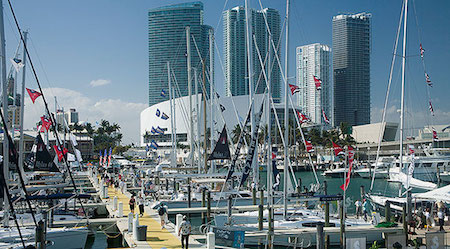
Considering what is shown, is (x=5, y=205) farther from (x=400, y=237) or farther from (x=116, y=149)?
(x=116, y=149)

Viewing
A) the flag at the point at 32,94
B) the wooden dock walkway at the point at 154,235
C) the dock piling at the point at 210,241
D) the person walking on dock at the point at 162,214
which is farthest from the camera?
the flag at the point at 32,94

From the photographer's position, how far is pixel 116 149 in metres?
127

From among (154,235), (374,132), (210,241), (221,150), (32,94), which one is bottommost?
(154,235)

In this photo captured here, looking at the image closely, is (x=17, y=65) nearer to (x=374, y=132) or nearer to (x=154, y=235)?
(x=154, y=235)

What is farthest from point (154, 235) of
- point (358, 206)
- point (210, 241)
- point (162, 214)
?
point (358, 206)

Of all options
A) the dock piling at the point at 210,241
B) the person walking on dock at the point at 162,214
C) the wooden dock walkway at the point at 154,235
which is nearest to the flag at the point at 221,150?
the wooden dock walkway at the point at 154,235

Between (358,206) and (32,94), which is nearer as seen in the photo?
(358,206)

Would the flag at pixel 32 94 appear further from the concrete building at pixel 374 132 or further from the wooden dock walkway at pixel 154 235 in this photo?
the concrete building at pixel 374 132

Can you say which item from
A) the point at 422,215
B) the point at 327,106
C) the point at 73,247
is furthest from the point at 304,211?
the point at 327,106

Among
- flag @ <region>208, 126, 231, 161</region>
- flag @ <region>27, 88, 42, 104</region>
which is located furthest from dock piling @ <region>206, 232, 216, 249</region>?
flag @ <region>27, 88, 42, 104</region>

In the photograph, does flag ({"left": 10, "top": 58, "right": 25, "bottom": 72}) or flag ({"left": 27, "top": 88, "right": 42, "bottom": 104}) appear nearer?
flag ({"left": 10, "top": 58, "right": 25, "bottom": 72})

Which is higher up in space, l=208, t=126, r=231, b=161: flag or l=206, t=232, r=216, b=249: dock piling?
l=208, t=126, r=231, b=161: flag

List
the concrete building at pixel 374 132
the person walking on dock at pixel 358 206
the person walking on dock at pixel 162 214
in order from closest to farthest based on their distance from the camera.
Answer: the person walking on dock at pixel 162 214 < the person walking on dock at pixel 358 206 < the concrete building at pixel 374 132

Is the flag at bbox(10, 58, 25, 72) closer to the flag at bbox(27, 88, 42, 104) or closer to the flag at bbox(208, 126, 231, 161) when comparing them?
the flag at bbox(27, 88, 42, 104)
